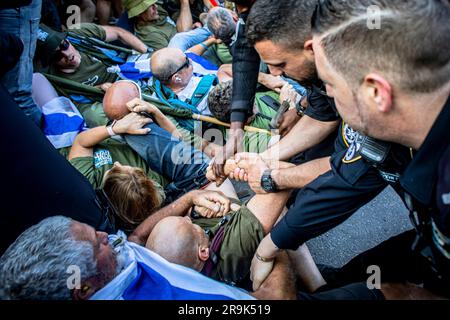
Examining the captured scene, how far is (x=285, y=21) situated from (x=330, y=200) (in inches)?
29.6

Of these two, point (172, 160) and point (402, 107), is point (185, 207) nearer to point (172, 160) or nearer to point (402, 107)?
point (172, 160)

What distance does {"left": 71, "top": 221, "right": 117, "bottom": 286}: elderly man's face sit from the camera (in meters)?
1.40

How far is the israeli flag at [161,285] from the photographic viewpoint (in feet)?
4.30

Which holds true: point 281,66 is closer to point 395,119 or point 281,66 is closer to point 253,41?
point 253,41

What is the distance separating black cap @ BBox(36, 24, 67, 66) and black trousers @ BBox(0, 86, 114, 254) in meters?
1.82

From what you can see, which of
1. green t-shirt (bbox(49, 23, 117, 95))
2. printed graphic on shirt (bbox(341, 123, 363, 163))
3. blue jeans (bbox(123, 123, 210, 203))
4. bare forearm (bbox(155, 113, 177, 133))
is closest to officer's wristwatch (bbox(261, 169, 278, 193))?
printed graphic on shirt (bbox(341, 123, 363, 163))

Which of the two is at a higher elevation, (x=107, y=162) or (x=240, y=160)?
(x=240, y=160)

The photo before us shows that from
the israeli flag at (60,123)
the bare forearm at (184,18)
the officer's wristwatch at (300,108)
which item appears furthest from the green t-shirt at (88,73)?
the officer's wristwatch at (300,108)

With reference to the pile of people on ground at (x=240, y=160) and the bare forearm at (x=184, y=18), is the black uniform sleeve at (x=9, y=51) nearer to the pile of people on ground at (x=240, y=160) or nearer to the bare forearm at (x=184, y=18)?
the pile of people on ground at (x=240, y=160)

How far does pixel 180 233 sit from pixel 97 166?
1061 millimetres

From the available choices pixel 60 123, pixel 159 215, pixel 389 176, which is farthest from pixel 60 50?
pixel 389 176

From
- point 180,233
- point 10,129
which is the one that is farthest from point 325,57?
point 10,129

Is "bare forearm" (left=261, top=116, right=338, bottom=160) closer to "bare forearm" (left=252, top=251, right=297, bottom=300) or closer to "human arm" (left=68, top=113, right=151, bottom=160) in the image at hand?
"bare forearm" (left=252, top=251, right=297, bottom=300)

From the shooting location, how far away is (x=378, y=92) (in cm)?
98
